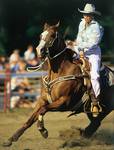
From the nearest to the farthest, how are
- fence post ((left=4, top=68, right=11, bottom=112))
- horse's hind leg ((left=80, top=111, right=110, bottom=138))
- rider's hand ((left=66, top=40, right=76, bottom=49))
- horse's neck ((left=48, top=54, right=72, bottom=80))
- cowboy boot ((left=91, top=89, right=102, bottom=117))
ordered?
1. horse's neck ((left=48, top=54, right=72, bottom=80))
2. rider's hand ((left=66, top=40, right=76, bottom=49))
3. cowboy boot ((left=91, top=89, right=102, bottom=117))
4. horse's hind leg ((left=80, top=111, right=110, bottom=138))
5. fence post ((left=4, top=68, right=11, bottom=112))

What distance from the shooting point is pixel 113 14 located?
24.3 m

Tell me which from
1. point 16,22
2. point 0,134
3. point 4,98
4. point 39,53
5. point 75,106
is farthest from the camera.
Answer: point 16,22

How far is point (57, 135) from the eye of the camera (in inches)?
511

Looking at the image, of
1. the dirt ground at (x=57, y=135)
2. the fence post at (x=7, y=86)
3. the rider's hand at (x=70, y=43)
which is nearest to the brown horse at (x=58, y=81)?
the rider's hand at (x=70, y=43)

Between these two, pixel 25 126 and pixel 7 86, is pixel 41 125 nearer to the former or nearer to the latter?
pixel 25 126

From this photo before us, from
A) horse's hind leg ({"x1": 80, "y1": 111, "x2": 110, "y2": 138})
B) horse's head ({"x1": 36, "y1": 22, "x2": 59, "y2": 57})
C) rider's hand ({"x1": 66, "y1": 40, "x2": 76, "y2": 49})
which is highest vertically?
horse's head ({"x1": 36, "y1": 22, "x2": 59, "y2": 57})

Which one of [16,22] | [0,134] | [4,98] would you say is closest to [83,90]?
[0,134]

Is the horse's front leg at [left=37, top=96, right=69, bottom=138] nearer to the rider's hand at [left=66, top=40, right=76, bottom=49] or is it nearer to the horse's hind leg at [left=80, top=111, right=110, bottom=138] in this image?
the rider's hand at [left=66, top=40, right=76, bottom=49]

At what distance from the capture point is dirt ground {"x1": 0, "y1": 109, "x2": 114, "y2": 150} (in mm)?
11297

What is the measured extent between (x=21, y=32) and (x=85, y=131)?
12.6 m

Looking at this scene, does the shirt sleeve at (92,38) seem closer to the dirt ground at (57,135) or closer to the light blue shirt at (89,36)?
the light blue shirt at (89,36)

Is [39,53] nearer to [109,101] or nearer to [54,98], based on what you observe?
[54,98]

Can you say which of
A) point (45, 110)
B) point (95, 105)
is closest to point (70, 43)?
point (95, 105)

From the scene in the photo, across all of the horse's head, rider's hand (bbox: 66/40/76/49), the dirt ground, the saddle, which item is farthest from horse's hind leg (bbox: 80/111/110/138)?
the horse's head
